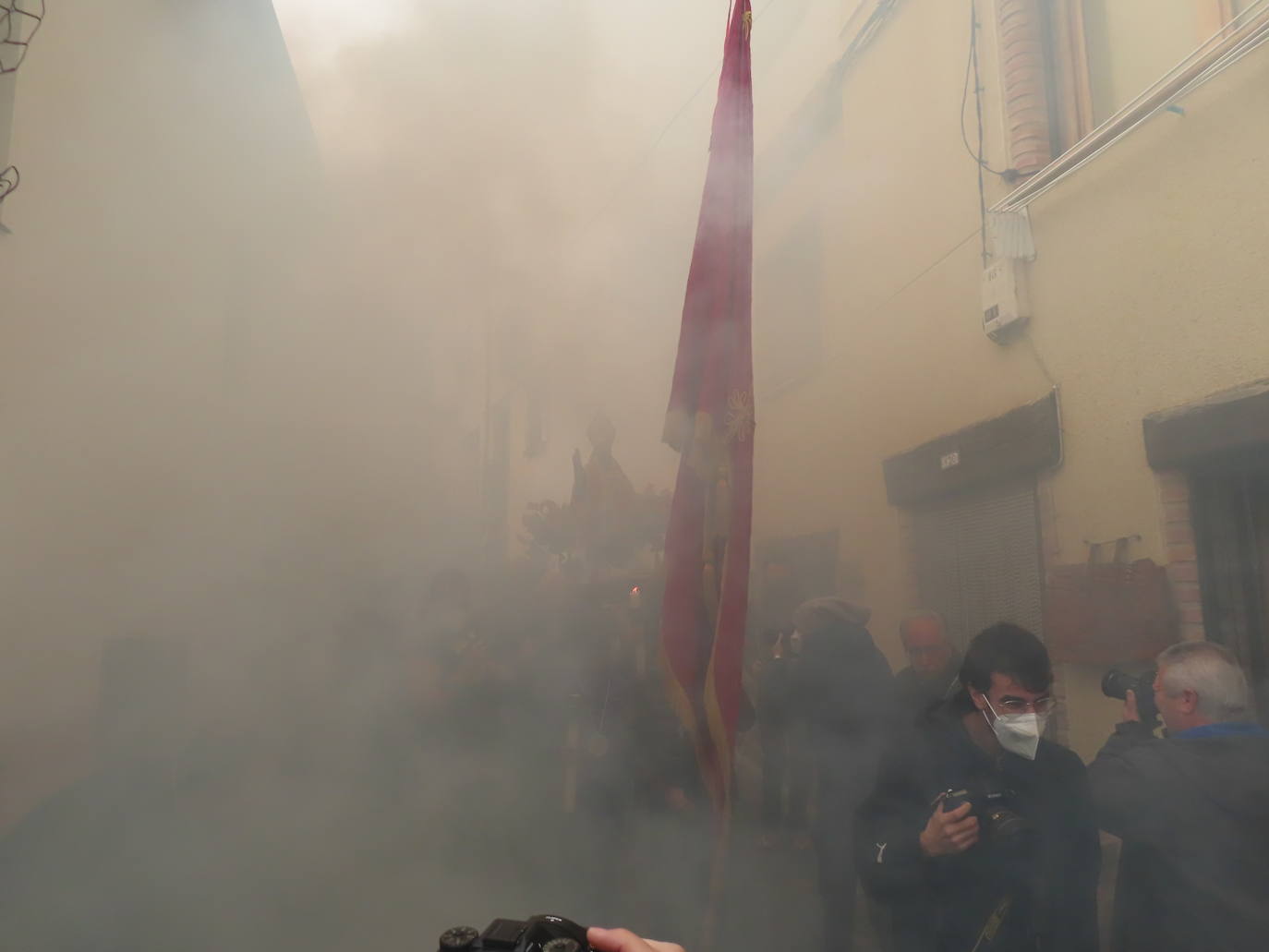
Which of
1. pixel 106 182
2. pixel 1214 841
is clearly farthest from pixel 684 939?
pixel 106 182

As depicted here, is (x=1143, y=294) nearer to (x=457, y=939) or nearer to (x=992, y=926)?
(x=992, y=926)

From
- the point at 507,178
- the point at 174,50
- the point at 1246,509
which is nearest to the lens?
the point at 1246,509

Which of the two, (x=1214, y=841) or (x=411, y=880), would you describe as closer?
(x=1214, y=841)

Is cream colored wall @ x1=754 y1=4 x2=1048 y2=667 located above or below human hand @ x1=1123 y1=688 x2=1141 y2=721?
above

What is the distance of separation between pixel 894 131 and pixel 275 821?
104 inches

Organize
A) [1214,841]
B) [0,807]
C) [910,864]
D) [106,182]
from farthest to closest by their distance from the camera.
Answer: [106,182] < [0,807] < [910,864] < [1214,841]

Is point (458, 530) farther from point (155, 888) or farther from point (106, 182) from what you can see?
point (106, 182)

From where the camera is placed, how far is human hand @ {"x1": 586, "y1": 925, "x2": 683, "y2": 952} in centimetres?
78

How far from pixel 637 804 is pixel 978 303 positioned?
1616 mm

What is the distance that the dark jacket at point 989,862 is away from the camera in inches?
58.7

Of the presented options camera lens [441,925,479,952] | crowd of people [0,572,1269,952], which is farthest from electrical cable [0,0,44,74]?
camera lens [441,925,479,952]

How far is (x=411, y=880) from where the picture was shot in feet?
6.30

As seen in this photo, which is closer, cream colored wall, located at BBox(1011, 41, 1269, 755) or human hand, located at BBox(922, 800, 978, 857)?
human hand, located at BBox(922, 800, 978, 857)

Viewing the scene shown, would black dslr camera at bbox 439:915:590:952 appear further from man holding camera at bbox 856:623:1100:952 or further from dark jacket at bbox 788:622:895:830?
dark jacket at bbox 788:622:895:830
